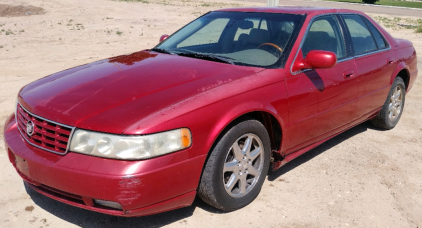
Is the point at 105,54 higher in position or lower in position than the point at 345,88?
lower

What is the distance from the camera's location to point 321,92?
3740 mm

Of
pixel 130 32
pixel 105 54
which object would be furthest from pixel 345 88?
pixel 130 32

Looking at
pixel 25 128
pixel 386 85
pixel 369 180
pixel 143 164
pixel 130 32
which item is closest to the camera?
pixel 143 164

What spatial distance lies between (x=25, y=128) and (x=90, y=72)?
2.36ft

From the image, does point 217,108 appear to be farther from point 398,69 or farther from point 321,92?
point 398,69

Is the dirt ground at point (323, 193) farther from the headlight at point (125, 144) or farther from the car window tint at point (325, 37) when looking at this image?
the car window tint at point (325, 37)

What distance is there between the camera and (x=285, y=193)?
358 cm

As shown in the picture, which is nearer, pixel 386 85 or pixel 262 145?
pixel 262 145

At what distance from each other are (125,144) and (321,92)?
6.42 ft

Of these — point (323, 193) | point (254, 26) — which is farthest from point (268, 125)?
point (254, 26)

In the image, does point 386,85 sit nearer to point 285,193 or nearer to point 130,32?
point 285,193

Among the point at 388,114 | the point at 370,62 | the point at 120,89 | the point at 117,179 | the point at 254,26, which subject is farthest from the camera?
the point at 388,114

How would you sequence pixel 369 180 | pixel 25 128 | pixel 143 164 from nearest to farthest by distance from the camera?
pixel 143 164 < pixel 25 128 < pixel 369 180

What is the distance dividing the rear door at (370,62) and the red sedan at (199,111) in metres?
0.02
